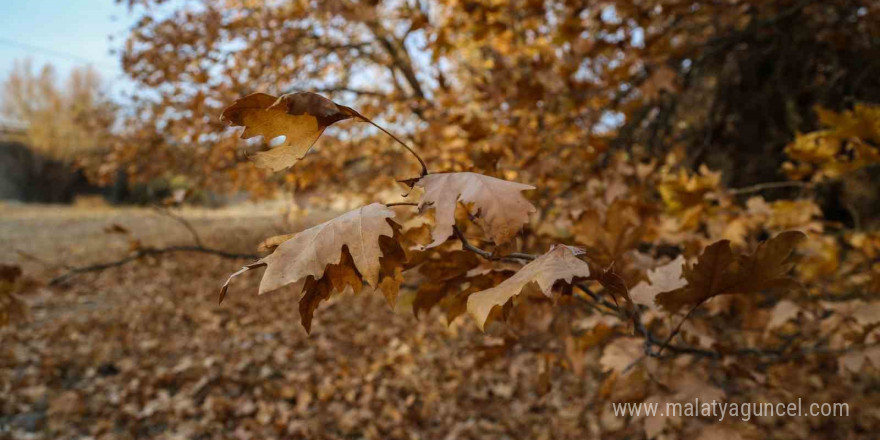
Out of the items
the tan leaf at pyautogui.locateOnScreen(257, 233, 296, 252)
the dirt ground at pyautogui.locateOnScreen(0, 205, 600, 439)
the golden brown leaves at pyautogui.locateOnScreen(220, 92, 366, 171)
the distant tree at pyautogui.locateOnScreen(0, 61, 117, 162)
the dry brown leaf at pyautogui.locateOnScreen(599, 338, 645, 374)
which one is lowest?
the dirt ground at pyautogui.locateOnScreen(0, 205, 600, 439)

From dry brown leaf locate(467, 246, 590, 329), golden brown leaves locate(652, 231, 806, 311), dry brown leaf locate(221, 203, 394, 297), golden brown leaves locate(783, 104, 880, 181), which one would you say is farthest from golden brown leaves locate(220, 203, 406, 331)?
golden brown leaves locate(783, 104, 880, 181)

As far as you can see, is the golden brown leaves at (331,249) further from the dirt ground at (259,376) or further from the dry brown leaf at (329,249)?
the dirt ground at (259,376)

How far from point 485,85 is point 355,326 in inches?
123

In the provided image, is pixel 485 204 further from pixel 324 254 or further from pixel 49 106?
pixel 49 106

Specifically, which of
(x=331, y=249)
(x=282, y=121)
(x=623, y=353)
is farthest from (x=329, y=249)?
(x=623, y=353)

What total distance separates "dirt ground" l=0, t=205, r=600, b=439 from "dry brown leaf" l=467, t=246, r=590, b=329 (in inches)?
35.2

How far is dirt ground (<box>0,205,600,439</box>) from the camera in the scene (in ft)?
9.68

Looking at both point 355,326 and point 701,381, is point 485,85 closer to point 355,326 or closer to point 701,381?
point 701,381

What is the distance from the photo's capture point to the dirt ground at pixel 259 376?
295 cm

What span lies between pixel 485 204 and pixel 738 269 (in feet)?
1.31

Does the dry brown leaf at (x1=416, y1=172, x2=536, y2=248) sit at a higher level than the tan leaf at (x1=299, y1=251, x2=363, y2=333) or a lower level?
higher

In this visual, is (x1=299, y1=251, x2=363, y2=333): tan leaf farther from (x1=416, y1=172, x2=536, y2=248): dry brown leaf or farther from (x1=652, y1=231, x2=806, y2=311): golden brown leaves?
(x1=652, y1=231, x2=806, y2=311): golden brown leaves

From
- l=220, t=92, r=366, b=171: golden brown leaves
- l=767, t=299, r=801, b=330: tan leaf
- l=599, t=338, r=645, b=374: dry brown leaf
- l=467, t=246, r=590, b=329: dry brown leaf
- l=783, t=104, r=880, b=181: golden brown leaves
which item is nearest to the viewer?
l=467, t=246, r=590, b=329: dry brown leaf

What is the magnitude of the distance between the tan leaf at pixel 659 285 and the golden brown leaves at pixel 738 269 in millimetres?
79
